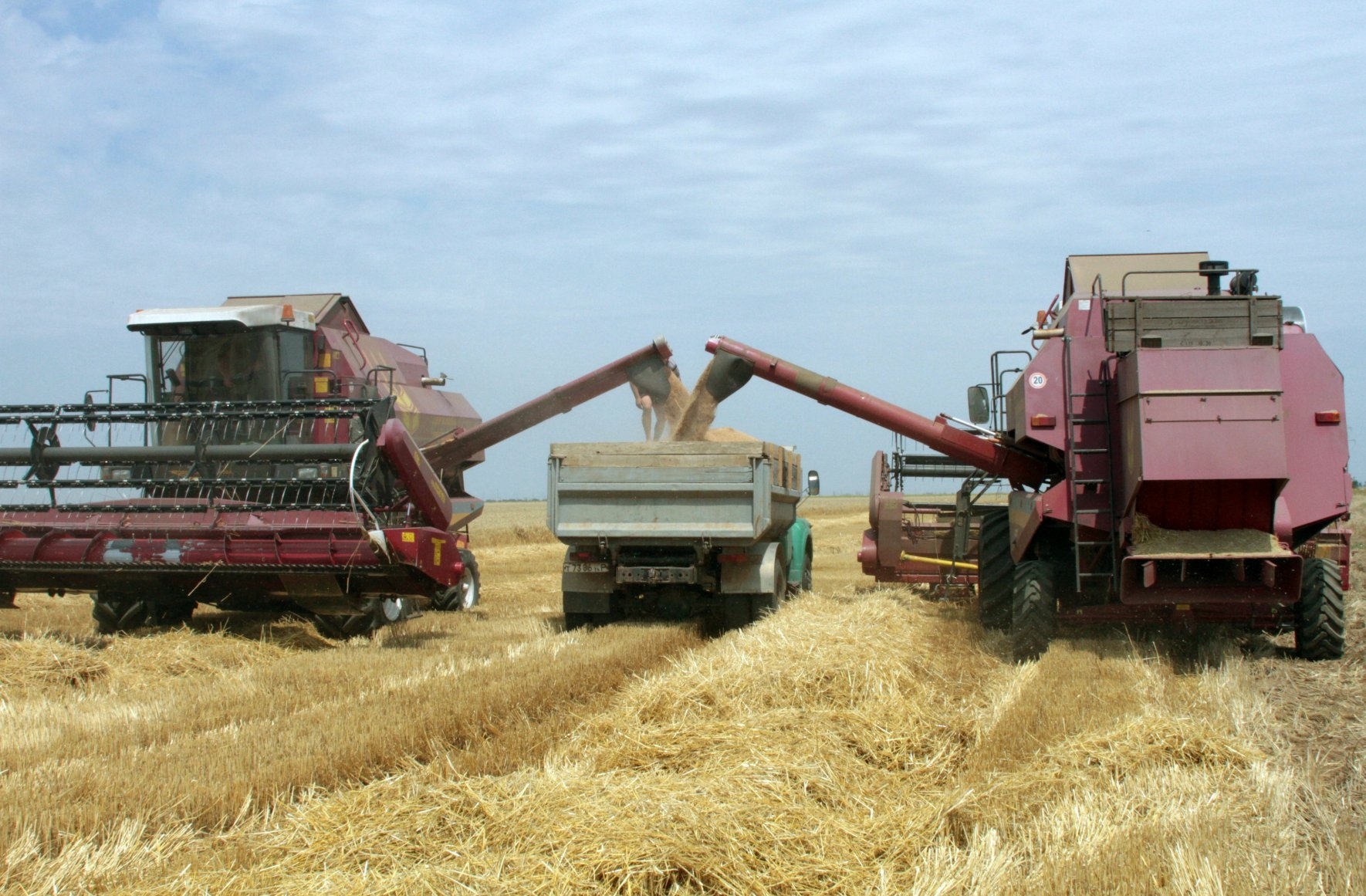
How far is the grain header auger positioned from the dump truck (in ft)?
7.02

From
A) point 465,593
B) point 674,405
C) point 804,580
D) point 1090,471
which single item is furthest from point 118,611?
point 1090,471

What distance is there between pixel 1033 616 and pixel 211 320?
23.8 feet

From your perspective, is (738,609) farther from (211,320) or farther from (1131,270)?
(211,320)

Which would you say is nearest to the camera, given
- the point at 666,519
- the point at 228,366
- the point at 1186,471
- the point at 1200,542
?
the point at 1186,471

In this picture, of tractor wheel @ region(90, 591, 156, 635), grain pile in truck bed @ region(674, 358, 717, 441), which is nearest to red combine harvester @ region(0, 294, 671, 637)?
tractor wheel @ region(90, 591, 156, 635)

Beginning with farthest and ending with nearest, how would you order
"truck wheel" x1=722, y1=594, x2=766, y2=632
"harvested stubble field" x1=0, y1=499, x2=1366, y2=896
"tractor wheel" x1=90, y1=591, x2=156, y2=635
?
"truck wheel" x1=722, y1=594, x2=766, y2=632 < "tractor wheel" x1=90, y1=591, x2=156, y2=635 < "harvested stubble field" x1=0, y1=499, x2=1366, y2=896

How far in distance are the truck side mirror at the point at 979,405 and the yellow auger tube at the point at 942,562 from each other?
280cm

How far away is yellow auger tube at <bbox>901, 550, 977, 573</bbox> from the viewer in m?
12.0

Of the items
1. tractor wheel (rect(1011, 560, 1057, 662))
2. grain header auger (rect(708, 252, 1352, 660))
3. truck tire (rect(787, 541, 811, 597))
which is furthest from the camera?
truck tire (rect(787, 541, 811, 597))

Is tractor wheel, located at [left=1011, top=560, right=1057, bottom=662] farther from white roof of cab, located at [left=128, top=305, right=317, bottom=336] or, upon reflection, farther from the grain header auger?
white roof of cab, located at [left=128, top=305, right=317, bottom=336]

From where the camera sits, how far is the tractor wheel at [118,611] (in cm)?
929

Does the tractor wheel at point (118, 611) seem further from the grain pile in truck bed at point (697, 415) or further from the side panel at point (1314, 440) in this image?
the side panel at point (1314, 440)

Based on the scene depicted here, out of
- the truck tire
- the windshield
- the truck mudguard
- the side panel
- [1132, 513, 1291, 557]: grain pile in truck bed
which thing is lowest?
the truck tire

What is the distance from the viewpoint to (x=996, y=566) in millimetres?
9328
